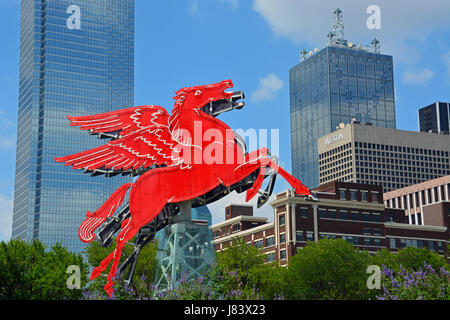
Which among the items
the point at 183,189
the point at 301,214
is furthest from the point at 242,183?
the point at 301,214

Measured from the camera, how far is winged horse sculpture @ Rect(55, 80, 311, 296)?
1911 inches

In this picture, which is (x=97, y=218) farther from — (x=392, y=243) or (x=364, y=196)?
(x=392, y=243)

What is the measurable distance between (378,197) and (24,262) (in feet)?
294

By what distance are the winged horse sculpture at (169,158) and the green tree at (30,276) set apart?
19.4ft

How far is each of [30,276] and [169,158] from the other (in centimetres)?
1358

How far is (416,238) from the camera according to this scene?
141m

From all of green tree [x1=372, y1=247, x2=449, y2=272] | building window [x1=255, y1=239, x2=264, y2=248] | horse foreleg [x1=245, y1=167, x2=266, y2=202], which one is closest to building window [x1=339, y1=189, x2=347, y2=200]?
building window [x1=255, y1=239, x2=264, y2=248]

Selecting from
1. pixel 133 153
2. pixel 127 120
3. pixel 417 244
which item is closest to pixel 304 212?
pixel 417 244

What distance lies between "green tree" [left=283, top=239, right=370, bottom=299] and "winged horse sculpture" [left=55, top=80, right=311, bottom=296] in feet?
92.9

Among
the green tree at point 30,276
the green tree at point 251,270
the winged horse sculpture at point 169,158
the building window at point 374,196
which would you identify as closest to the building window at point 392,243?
the building window at point 374,196

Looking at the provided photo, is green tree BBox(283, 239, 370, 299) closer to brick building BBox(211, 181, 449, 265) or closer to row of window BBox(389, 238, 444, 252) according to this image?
brick building BBox(211, 181, 449, 265)

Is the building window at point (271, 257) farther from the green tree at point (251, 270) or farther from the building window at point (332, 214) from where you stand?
the green tree at point (251, 270)

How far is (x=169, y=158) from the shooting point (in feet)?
166
